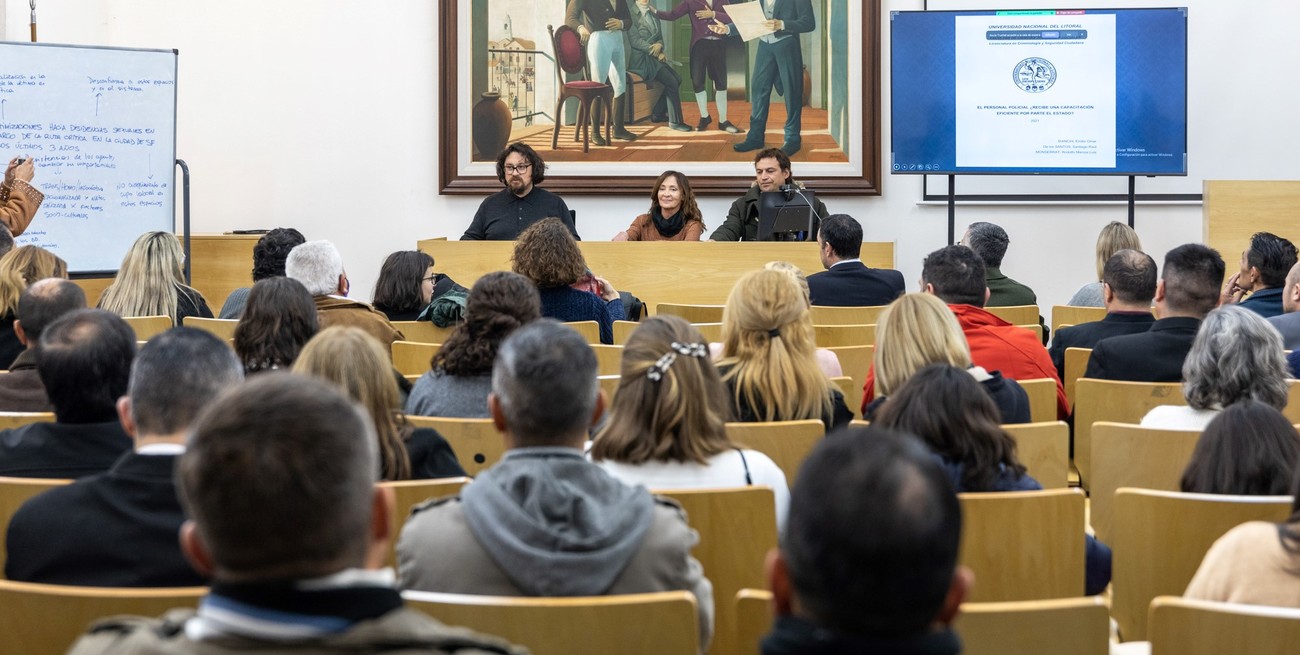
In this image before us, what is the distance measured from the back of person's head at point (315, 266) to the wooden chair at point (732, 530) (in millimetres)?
2643

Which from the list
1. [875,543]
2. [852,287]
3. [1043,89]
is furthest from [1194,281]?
[1043,89]

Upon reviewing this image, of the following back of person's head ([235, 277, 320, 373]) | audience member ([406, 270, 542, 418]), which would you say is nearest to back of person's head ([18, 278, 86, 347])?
back of person's head ([235, 277, 320, 373])

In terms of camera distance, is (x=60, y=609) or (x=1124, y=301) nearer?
(x=60, y=609)

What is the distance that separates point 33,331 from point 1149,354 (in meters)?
3.22

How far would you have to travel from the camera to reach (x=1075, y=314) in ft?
18.2

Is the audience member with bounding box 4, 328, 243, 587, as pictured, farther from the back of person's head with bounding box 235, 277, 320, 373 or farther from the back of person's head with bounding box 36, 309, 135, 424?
the back of person's head with bounding box 235, 277, 320, 373

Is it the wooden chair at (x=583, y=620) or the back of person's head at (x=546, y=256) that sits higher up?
the back of person's head at (x=546, y=256)

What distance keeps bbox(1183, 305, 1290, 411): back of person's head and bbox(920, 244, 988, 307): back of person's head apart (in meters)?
1.27

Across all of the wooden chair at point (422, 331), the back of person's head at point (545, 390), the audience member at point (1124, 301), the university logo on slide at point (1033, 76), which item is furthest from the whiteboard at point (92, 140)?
the back of person's head at point (545, 390)

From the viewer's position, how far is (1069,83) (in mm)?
7887

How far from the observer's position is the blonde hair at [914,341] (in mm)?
3344

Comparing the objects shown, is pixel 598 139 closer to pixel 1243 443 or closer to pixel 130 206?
pixel 130 206

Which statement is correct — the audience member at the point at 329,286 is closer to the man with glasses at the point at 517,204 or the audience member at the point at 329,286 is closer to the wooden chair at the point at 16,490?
the wooden chair at the point at 16,490

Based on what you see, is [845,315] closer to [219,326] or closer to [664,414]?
[219,326]
